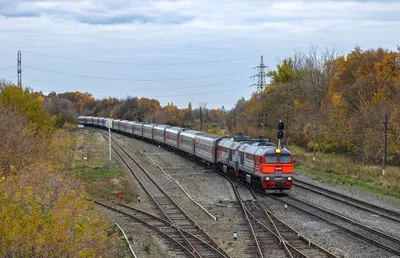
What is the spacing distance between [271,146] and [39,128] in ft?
63.5

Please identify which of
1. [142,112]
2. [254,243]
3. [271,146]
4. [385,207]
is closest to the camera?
[254,243]

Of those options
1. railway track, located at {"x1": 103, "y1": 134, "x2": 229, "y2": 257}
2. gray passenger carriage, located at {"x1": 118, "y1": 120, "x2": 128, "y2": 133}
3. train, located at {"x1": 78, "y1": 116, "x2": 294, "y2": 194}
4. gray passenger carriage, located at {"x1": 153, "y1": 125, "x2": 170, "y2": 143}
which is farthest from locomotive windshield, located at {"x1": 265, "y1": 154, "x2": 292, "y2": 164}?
gray passenger carriage, located at {"x1": 118, "y1": 120, "x2": 128, "y2": 133}

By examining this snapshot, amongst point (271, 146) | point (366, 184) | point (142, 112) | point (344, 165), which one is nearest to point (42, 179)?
point (271, 146)

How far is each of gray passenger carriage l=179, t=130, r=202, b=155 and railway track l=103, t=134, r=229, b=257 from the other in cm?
1082

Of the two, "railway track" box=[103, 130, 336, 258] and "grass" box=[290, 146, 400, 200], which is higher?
"grass" box=[290, 146, 400, 200]

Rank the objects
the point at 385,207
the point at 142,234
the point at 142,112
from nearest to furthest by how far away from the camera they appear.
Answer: the point at 142,234 → the point at 385,207 → the point at 142,112

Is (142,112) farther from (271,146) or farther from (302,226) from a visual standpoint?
(302,226)

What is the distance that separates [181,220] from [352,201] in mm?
9677

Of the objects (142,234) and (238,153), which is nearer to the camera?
(142,234)

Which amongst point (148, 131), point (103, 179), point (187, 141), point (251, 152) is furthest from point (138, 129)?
point (251, 152)

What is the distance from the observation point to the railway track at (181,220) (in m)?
16.0

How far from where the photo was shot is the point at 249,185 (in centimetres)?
3019

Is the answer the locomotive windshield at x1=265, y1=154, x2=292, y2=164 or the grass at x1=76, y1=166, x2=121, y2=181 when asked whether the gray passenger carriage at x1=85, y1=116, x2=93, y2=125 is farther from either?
the locomotive windshield at x1=265, y1=154, x2=292, y2=164

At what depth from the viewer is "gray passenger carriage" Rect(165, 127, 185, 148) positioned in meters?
51.5
